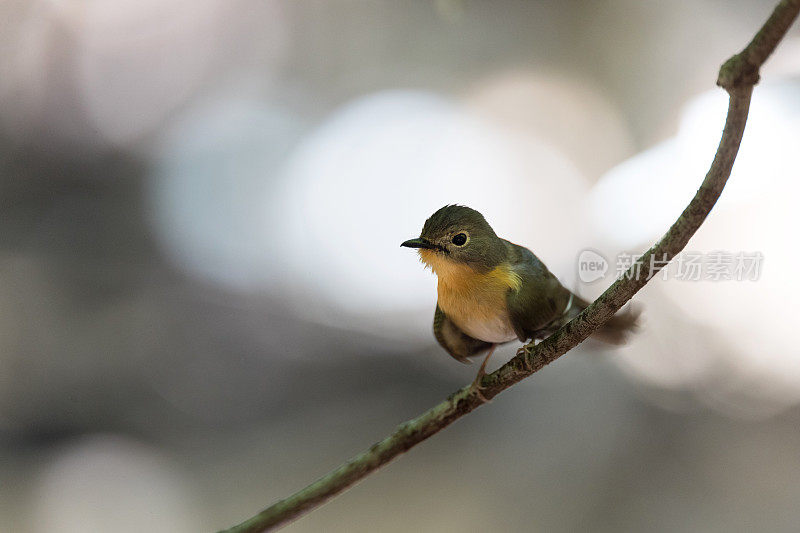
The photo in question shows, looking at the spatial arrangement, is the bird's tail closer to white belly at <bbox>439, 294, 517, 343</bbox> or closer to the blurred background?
white belly at <bbox>439, 294, 517, 343</bbox>

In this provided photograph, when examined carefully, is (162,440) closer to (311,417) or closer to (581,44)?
(311,417)

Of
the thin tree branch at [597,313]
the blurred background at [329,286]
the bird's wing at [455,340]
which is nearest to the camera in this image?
the thin tree branch at [597,313]

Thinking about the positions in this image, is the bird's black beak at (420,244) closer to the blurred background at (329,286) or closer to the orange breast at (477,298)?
the orange breast at (477,298)

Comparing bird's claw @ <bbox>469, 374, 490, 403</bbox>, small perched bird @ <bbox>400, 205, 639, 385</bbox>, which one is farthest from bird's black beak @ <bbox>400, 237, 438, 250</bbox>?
bird's claw @ <bbox>469, 374, 490, 403</bbox>

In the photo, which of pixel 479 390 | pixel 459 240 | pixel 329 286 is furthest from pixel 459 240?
pixel 329 286

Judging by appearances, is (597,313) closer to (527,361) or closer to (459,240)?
(527,361)

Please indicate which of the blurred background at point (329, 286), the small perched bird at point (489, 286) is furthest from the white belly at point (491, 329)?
the blurred background at point (329, 286)

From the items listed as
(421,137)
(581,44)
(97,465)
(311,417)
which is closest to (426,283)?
(421,137)
